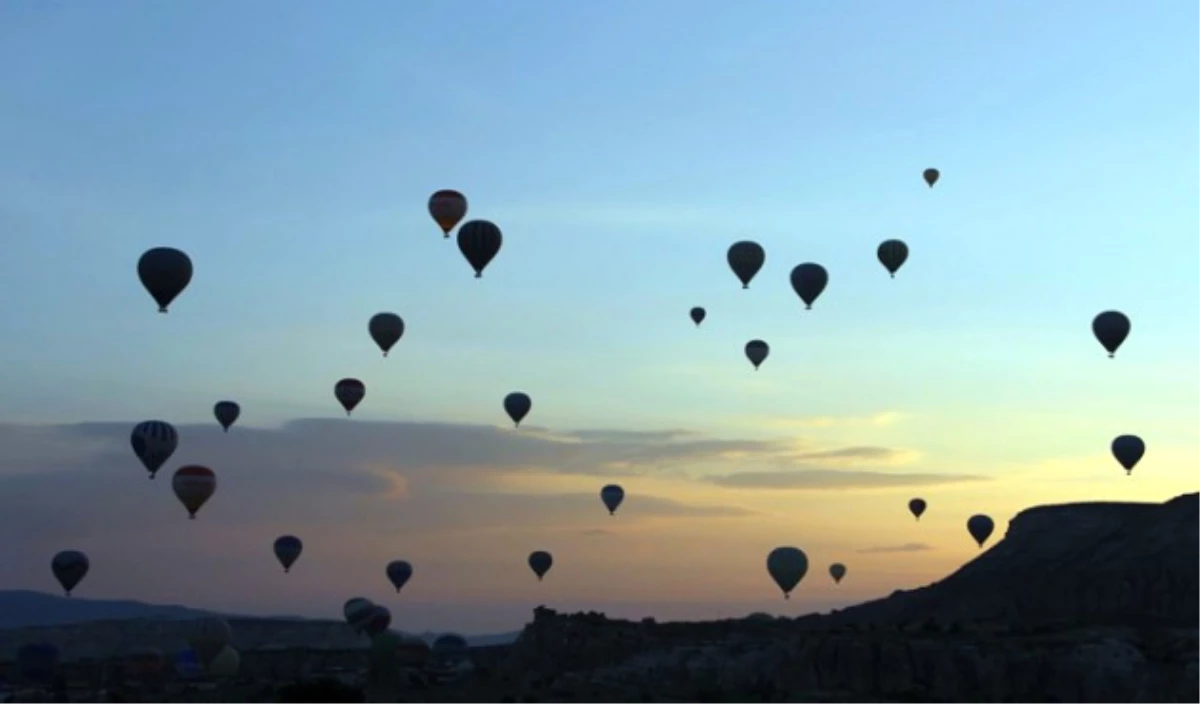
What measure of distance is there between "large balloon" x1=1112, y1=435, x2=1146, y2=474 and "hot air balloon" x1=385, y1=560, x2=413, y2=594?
57.6m

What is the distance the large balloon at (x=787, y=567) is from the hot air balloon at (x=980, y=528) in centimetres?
4252

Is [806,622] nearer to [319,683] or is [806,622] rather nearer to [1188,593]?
[1188,593]

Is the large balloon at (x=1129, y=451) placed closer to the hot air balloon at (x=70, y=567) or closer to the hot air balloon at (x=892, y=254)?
the hot air balloon at (x=892, y=254)

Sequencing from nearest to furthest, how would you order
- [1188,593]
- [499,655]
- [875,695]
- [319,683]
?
[319,683]
[875,695]
[1188,593]
[499,655]

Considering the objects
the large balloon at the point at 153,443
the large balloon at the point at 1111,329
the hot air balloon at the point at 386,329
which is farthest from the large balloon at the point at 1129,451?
the large balloon at the point at 153,443

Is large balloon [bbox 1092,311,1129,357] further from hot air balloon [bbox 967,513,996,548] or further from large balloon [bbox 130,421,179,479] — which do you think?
large balloon [bbox 130,421,179,479]

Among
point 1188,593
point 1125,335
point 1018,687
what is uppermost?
point 1125,335

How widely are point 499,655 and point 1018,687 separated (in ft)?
301

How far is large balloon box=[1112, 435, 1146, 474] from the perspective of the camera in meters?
142

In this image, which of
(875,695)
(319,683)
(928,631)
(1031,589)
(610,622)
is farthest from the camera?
(1031,589)

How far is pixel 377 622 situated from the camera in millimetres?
165875

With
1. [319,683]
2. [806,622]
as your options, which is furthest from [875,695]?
[806,622]

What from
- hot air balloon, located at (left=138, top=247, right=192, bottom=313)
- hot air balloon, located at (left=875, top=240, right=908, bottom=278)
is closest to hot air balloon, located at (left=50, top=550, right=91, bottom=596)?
hot air balloon, located at (left=138, top=247, right=192, bottom=313)

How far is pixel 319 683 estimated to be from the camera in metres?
104
